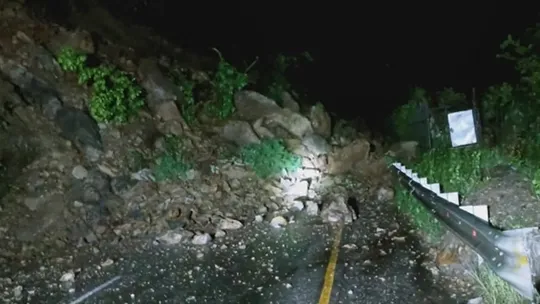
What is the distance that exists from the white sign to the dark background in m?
9.11

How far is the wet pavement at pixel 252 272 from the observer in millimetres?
6684

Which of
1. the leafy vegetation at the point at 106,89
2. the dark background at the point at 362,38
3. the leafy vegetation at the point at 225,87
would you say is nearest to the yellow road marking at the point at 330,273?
the leafy vegetation at the point at 106,89

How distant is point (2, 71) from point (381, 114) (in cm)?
1326

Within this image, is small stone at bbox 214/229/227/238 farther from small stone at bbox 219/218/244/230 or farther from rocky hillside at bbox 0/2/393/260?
small stone at bbox 219/218/244/230

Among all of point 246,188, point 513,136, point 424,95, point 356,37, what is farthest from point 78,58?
point 356,37

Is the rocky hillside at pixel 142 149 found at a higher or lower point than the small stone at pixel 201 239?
higher

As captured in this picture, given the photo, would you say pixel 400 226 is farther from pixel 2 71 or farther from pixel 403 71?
pixel 403 71

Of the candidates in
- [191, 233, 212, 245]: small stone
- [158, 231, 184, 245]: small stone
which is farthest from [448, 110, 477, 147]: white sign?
[158, 231, 184, 245]: small stone

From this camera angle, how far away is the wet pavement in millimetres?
6684

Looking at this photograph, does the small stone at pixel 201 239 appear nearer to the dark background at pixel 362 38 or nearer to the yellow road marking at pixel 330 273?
the yellow road marking at pixel 330 273

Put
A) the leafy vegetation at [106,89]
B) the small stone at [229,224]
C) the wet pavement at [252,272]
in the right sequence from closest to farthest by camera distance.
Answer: the wet pavement at [252,272] → the small stone at [229,224] → the leafy vegetation at [106,89]

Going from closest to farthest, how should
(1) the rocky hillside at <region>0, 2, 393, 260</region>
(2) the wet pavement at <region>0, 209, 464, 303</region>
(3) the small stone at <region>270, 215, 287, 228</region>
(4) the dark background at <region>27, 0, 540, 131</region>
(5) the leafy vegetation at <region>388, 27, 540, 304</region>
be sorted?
(2) the wet pavement at <region>0, 209, 464, 303</region>, (5) the leafy vegetation at <region>388, 27, 540, 304</region>, (1) the rocky hillside at <region>0, 2, 393, 260</region>, (3) the small stone at <region>270, 215, 287, 228</region>, (4) the dark background at <region>27, 0, 540, 131</region>

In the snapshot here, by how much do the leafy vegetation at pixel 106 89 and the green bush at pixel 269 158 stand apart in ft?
9.29

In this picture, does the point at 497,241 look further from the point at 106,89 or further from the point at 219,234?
the point at 106,89
